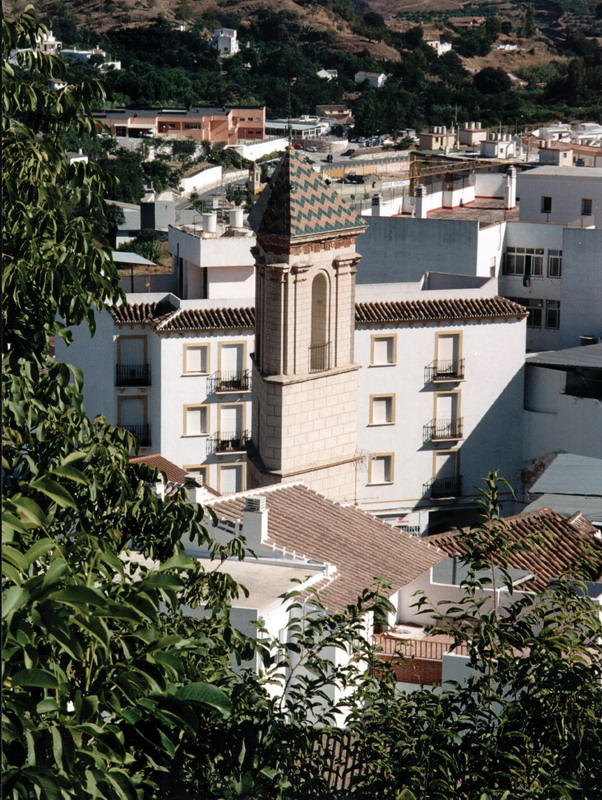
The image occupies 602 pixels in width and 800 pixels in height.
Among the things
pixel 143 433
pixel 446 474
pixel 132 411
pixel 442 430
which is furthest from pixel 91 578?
pixel 446 474

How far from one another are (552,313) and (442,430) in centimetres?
645

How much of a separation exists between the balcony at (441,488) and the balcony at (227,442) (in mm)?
3374

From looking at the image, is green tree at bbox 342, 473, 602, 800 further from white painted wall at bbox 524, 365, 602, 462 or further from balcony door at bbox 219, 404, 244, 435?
balcony door at bbox 219, 404, 244, 435

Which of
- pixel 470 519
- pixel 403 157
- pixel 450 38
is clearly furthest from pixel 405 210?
pixel 450 38

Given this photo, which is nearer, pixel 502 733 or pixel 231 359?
pixel 502 733

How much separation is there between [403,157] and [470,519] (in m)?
70.5

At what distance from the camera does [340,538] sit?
63.7 ft

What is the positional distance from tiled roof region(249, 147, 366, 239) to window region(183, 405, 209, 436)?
6302 mm

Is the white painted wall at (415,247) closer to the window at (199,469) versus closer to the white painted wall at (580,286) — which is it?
the white painted wall at (580,286)

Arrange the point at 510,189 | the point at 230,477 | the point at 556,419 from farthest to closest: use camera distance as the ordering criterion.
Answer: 1. the point at 510,189
2. the point at 556,419
3. the point at 230,477

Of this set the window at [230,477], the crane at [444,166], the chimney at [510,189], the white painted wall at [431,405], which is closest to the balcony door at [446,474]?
the white painted wall at [431,405]

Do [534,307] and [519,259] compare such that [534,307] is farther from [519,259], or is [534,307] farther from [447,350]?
[447,350]

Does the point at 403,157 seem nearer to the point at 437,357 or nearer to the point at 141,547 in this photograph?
the point at 437,357

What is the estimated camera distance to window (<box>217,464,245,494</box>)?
3100cm
